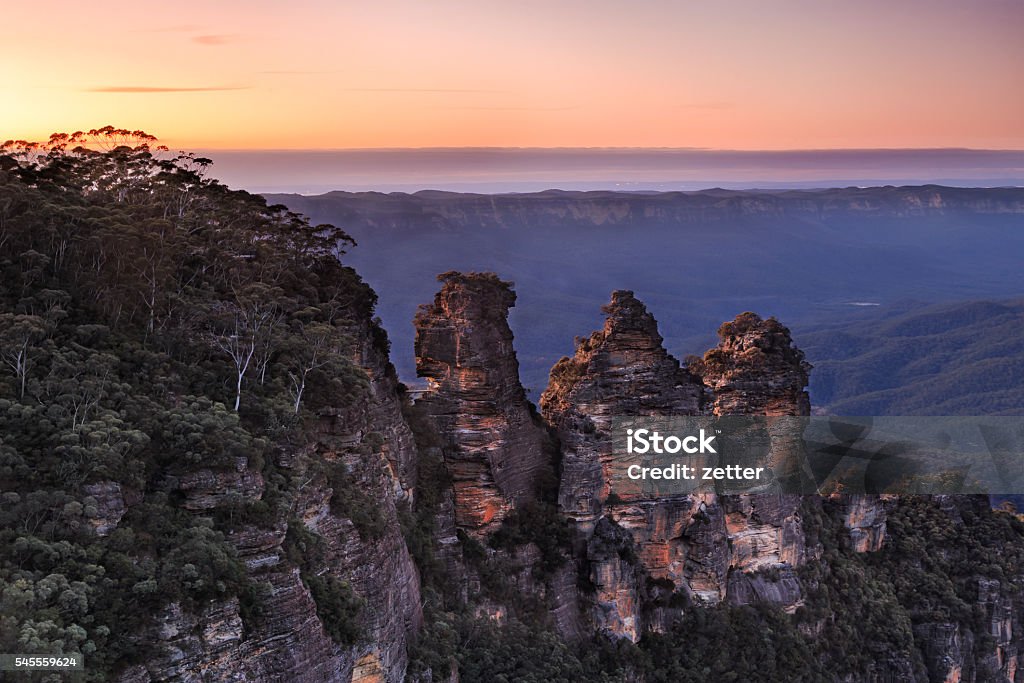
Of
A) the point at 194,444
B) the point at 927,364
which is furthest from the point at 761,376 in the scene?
the point at 927,364

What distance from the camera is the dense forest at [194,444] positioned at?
21719 millimetres

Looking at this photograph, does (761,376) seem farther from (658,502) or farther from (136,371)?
(136,371)

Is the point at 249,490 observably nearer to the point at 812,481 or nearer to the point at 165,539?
the point at 165,539

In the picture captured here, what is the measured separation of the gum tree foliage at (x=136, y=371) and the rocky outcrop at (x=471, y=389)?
3.51m

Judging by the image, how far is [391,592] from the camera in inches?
1179

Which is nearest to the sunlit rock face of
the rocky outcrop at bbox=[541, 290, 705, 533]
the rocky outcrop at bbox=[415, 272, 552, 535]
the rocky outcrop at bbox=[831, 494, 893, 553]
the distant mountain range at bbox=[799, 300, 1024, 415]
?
the rocky outcrop at bbox=[541, 290, 705, 533]

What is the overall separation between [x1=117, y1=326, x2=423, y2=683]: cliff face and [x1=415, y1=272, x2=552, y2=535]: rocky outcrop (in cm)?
584

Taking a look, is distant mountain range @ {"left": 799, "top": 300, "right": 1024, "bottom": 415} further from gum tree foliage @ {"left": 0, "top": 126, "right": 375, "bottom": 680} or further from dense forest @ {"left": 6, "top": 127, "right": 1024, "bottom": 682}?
gum tree foliage @ {"left": 0, "top": 126, "right": 375, "bottom": 680}

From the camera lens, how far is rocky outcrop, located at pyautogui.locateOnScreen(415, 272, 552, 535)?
134 feet

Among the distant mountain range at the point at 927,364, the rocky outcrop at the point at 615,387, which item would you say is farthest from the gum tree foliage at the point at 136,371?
the distant mountain range at the point at 927,364

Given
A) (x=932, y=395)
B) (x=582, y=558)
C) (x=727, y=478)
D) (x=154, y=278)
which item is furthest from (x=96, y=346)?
(x=932, y=395)

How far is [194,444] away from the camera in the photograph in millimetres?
24500

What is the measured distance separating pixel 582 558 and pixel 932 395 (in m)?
118

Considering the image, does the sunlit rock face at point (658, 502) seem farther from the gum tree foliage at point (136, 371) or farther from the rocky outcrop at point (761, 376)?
the gum tree foliage at point (136, 371)
